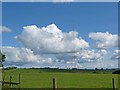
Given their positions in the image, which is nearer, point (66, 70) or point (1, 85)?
point (1, 85)

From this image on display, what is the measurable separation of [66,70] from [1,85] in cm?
13932

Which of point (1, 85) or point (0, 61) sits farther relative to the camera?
point (0, 61)

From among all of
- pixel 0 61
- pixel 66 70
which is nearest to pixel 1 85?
pixel 0 61

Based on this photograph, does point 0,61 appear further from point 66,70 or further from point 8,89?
point 66,70

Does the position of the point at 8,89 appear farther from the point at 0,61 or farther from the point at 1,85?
the point at 0,61

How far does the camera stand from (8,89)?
28.5 meters

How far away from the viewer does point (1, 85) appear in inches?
1154

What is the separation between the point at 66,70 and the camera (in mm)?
168125

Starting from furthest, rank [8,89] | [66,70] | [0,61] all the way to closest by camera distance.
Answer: [66,70] < [0,61] < [8,89]

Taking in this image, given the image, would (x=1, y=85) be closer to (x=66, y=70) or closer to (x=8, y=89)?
(x=8, y=89)

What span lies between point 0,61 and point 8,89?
35980 mm

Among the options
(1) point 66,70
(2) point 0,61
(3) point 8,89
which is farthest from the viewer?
(1) point 66,70

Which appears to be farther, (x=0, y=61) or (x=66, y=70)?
(x=66, y=70)
